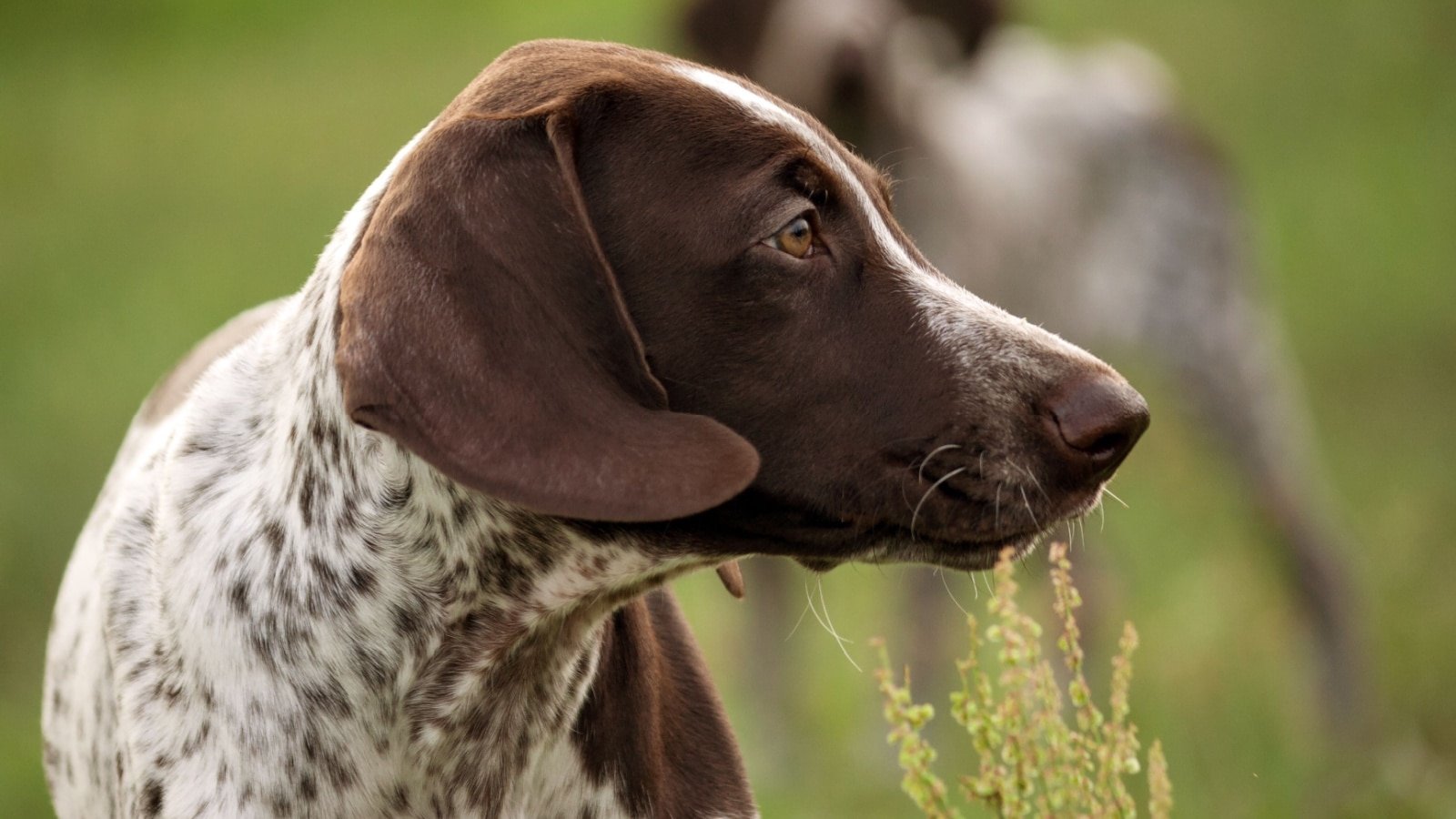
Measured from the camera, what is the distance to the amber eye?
2.70 m

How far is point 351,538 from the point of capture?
269 centimetres

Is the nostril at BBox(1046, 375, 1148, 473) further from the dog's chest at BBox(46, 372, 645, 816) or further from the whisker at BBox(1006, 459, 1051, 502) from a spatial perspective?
the dog's chest at BBox(46, 372, 645, 816)

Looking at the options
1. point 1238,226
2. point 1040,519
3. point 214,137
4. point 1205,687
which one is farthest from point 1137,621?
point 214,137

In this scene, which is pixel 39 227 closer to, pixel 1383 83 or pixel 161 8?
pixel 161 8

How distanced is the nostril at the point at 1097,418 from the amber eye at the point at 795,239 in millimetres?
439

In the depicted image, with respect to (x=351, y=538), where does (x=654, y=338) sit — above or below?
above

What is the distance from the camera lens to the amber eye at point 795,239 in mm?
2703

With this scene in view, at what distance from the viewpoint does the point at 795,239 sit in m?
2.72

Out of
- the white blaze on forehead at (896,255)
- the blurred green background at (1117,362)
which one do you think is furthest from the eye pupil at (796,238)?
the blurred green background at (1117,362)

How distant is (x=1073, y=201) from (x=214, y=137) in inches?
379

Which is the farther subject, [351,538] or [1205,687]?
[1205,687]

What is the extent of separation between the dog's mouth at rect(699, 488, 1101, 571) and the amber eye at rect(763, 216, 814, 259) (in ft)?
1.23

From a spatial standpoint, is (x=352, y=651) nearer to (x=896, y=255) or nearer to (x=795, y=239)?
(x=795, y=239)

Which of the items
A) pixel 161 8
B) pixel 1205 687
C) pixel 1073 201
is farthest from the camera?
pixel 161 8
